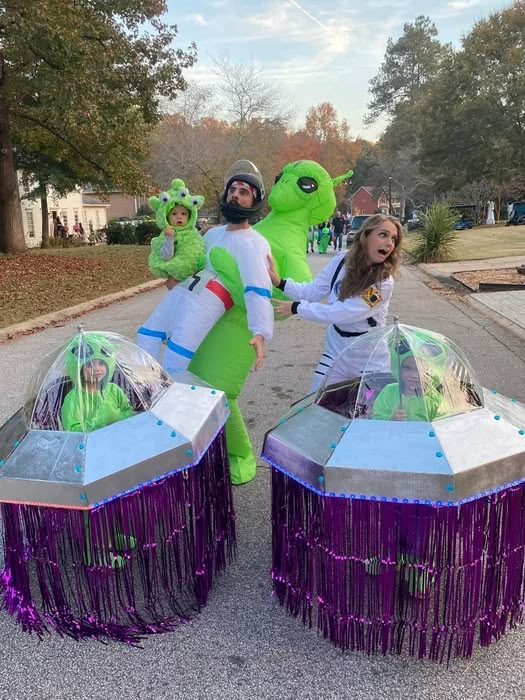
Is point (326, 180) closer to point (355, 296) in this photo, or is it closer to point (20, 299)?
point (355, 296)

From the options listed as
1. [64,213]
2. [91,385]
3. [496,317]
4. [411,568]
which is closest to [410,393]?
[411,568]

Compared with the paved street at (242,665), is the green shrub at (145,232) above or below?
above

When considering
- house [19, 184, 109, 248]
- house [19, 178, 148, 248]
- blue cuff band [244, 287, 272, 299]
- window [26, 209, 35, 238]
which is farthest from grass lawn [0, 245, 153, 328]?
window [26, 209, 35, 238]

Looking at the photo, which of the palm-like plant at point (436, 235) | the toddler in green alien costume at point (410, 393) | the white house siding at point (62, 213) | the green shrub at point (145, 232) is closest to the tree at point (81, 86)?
the green shrub at point (145, 232)

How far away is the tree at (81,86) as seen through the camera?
42.6ft

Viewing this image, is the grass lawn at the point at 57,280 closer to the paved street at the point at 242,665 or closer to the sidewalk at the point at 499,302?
the paved street at the point at 242,665

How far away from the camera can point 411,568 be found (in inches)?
84.4

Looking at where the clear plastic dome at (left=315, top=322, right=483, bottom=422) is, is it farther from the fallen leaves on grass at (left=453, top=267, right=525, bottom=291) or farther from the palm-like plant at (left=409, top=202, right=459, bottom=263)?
the palm-like plant at (left=409, top=202, right=459, bottom=263)

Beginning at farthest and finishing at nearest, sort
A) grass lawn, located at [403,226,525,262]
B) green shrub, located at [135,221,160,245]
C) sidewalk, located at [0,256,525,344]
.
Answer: green shrub, located at [135,221,160,245], grass lawn, located at [403,226,525,262], sidewalk, located at [0,256,525,344]

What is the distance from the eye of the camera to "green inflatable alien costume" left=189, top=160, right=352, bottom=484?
3.28 meters

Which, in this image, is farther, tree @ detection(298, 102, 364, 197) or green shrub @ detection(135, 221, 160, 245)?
tree @ detection(298, 102, 364, 197)

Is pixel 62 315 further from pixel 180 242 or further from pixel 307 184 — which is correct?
pixel 307 184

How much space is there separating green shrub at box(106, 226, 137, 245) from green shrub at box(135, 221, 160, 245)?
1.16ft

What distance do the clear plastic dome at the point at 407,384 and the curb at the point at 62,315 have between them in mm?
6982
